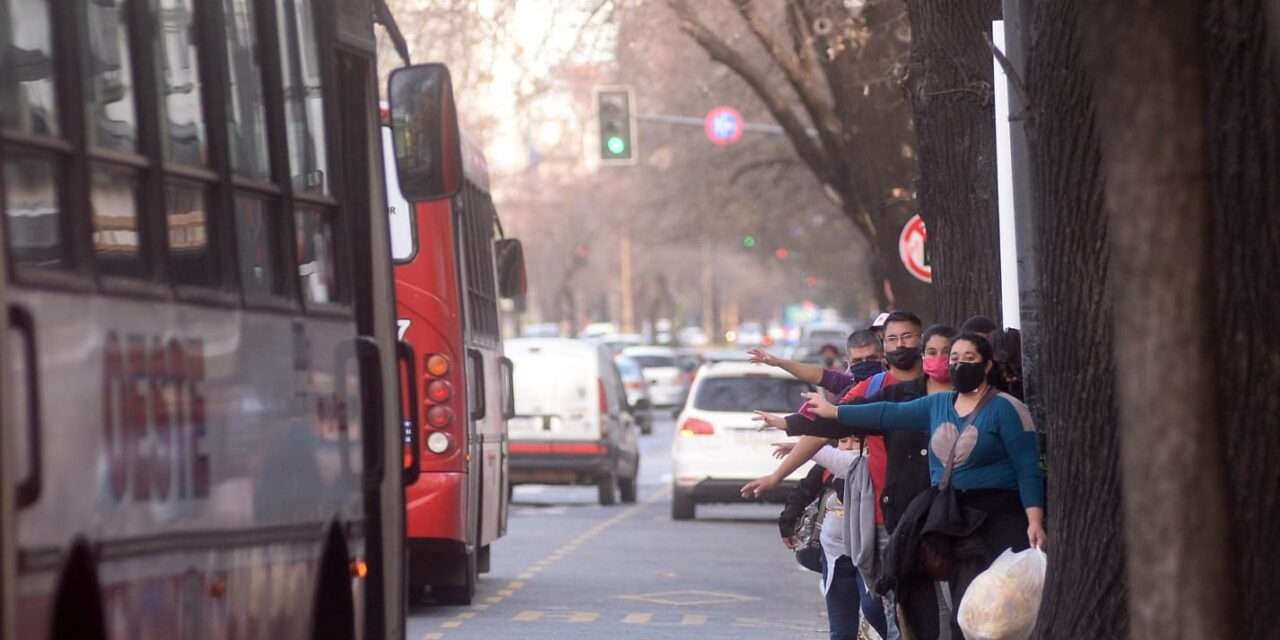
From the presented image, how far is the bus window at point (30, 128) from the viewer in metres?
4.21

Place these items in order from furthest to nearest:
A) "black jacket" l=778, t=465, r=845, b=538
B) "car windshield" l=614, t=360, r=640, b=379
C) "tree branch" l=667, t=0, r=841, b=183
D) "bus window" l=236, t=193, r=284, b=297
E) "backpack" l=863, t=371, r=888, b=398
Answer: "car windshield" l=614, t=360, r=640, b=379 → "tree branch" l=667, t=0, r=841, b=183 → "black jacket" l=778, t=465, r=845, b=538 → "backpack" l=863, t=371, r=888, b=398 → "bus window" l=236, t=193, r=284, b=297

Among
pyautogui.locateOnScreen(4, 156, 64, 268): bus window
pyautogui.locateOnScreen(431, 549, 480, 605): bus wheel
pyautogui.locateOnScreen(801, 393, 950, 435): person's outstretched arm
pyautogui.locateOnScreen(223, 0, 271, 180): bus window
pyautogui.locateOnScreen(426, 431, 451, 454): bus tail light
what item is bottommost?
pyautogui.locateOnScreen(431, 549, 480, 605): bus wheel

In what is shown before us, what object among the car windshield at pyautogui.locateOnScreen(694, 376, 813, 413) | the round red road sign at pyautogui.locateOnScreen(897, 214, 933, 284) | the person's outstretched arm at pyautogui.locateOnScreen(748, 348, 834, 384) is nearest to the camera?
the person's outstretched arm at pyautogui.locateOnScreen(748, 348, 834, 384)

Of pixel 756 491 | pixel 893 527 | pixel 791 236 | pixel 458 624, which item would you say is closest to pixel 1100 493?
pixel 893 527

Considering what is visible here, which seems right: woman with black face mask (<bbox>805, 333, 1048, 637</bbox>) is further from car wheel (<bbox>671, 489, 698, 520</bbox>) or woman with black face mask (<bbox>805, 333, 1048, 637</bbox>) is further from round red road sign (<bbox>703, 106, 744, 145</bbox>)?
round red road sign (<bbox>703, 106, 744, 145</bbox>)

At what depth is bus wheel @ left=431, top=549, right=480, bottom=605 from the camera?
14.1 metres

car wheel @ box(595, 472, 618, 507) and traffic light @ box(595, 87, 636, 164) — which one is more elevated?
traffic light @ box(595, 87, 636, 164)

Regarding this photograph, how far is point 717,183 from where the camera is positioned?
45.1 metres

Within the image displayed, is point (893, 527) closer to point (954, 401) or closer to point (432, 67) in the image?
point (954, 401)

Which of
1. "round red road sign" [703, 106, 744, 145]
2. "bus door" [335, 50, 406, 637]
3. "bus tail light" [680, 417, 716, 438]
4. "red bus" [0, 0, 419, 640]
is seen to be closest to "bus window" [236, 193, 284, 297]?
"red bus" [0, 0, 419, 640]

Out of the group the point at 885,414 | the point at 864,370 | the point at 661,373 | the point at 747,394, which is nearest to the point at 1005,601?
the point at 885,414

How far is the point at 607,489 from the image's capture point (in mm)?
26594

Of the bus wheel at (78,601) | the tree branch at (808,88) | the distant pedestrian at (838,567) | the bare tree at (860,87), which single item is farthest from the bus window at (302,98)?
the tree branch at (808,88)

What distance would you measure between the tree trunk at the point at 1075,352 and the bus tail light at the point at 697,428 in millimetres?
15601
